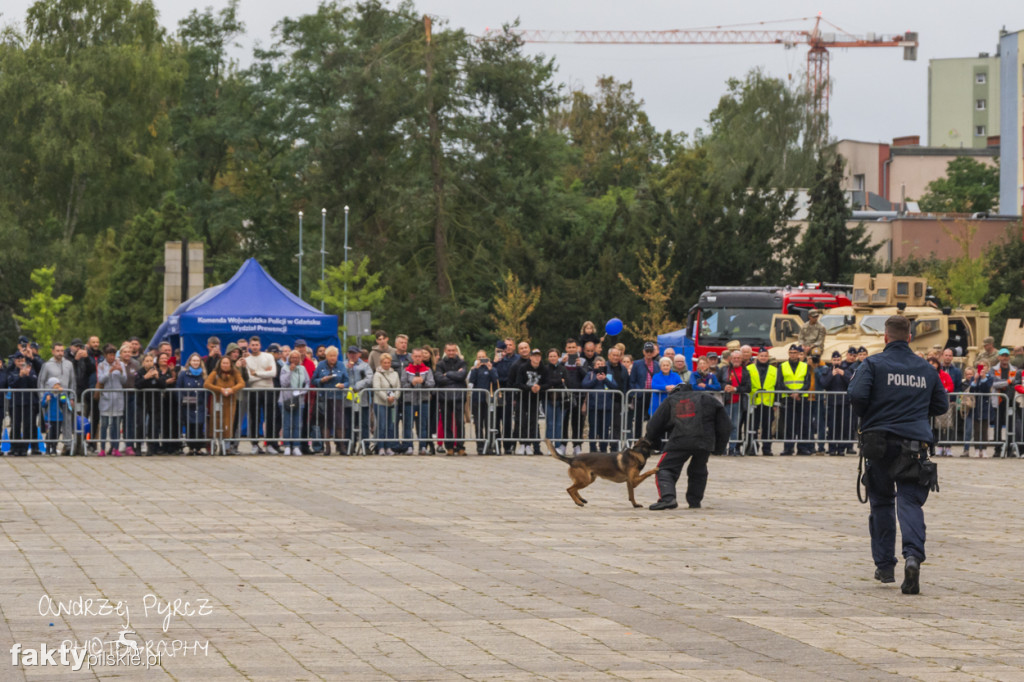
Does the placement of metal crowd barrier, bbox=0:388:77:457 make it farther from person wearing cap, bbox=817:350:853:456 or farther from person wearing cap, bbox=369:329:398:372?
person wearing cap, bbox=817:350:853:456

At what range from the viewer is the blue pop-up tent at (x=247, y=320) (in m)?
27.8

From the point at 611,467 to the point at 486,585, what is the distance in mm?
5744

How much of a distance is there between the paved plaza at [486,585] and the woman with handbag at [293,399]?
470 cm

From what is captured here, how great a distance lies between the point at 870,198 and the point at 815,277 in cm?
4061

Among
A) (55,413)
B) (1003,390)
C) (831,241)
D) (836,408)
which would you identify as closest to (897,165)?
(831,241)

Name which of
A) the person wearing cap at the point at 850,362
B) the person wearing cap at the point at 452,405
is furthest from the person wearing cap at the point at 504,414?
the person wearing cap at the point at 850,362

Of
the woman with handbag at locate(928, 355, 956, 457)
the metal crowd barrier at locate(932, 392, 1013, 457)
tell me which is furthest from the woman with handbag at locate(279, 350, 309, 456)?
the metal crowd barrier at locate(932, 392, 1013, 457)

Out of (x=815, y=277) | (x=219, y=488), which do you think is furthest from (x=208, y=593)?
(x=815, y=277)

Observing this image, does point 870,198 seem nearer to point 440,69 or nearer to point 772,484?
point 440,69

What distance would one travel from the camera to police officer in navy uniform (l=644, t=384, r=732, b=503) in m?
15.4

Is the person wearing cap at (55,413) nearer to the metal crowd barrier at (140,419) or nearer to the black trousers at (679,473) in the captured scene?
the metal crowd barrier at (140,419)

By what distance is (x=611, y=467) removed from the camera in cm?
1560

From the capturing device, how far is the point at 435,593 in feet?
31.5
